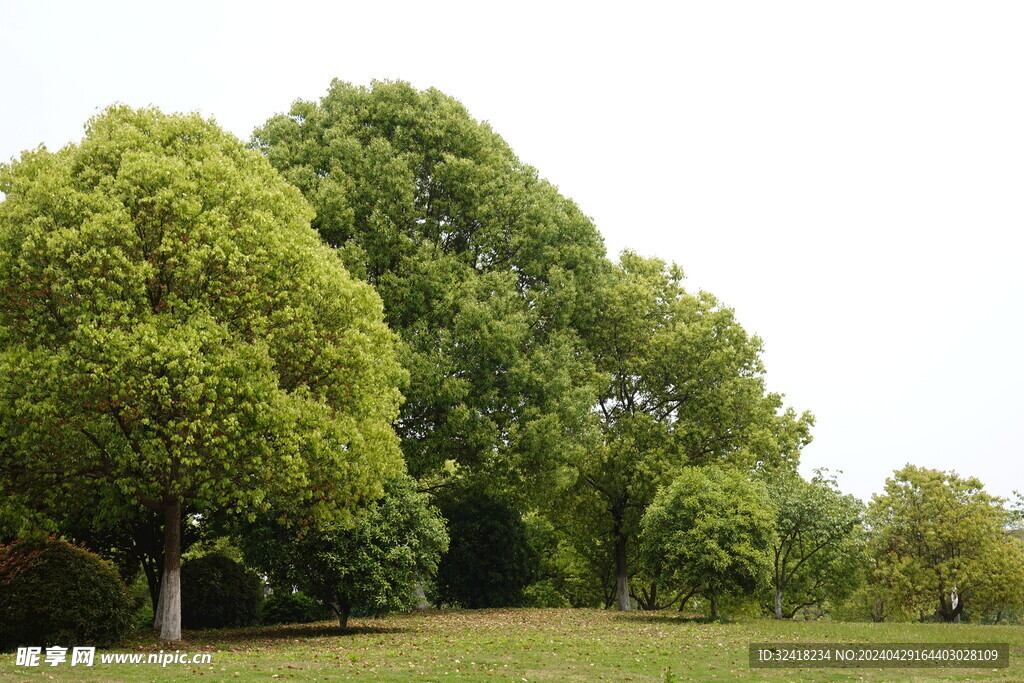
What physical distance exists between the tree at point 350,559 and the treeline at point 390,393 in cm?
10

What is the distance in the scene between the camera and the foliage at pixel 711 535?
2809 centimetres

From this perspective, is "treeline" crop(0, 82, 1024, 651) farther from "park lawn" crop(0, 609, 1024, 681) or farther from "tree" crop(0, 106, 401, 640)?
"park lawn" crop(0, 609, 1024, 681)

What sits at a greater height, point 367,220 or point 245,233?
point 367,220

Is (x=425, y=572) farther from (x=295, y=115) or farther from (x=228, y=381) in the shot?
(x=295, y=115)

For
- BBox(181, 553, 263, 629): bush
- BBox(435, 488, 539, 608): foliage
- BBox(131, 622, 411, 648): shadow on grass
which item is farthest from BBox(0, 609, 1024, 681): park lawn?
BBox(435, 488, 539, 608): foliage

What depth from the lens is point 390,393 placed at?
23.9 metres

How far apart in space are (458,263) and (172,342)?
609 inches

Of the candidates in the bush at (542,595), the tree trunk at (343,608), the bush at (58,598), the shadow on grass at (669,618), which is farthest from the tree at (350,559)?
the bush at (542,595)

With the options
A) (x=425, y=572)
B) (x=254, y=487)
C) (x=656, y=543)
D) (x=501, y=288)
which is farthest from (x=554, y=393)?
(x=254, y=487)

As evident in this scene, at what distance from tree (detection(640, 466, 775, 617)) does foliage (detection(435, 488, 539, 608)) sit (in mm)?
7565

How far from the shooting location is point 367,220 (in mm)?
32031

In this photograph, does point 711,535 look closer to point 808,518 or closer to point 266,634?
point 808,518

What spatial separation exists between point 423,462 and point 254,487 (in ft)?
36.1

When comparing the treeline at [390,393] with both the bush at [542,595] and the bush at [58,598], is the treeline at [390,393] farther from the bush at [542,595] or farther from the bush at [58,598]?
the bush at [58,598]
